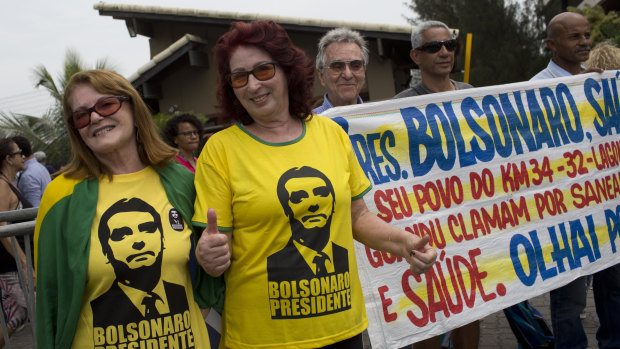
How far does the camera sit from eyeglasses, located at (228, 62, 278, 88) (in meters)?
2.08

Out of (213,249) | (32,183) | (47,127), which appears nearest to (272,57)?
(213,249)

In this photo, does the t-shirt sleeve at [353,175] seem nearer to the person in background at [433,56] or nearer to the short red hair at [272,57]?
the short red hair at [272,57]

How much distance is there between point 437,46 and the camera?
3.68 m

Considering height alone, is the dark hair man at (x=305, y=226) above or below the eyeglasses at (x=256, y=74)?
below

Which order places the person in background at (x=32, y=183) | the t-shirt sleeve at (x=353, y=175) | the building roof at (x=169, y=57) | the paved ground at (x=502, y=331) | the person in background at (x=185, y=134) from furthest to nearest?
1. the building roof at (x=169, y=57)
2. the person in background at (x=32, y=183)
3. the person in background at (x=185, y=134)
4. the paved ground at (x=502, y=331)
5. the t-shirt sleeve at (x=353, y=175)

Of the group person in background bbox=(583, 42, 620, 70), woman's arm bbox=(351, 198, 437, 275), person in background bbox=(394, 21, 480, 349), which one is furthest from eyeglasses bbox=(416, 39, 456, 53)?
woman's arm bbox=(351, 198, 437, 275)

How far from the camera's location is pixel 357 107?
3250 mm

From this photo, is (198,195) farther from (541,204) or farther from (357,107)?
(541,204)

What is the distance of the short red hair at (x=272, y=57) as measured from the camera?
2.09 metres

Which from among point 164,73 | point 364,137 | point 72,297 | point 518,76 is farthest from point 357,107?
point 518,76

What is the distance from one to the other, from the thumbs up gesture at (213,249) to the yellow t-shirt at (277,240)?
0.10 m

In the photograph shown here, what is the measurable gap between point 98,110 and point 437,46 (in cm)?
240

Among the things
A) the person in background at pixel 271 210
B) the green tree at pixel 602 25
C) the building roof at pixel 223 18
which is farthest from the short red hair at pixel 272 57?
the green tree at pixel 602 25

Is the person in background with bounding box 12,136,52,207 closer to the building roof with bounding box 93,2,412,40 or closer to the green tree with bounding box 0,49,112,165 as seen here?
the building roof with bounding box 93,2,412,40
